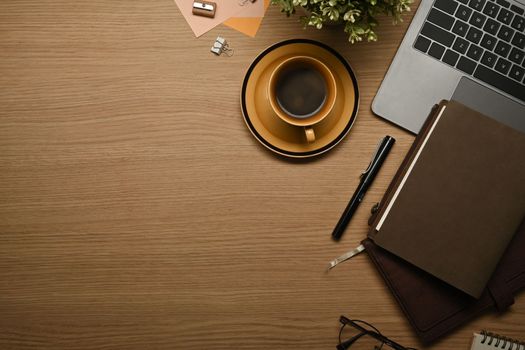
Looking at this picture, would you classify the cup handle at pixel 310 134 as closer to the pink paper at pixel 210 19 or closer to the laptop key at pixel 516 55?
the pink paper at pixel 210 19

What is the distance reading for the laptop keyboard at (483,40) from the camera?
2.85 feet

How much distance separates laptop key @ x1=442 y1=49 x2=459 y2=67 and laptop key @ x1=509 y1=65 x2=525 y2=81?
10 centimetres

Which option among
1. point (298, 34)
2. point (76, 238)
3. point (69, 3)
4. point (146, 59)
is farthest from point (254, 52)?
point (76, 238)

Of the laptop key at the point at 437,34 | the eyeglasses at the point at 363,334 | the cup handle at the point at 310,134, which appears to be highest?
the laptop key at the point at 437,34

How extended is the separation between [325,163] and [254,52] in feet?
0.82

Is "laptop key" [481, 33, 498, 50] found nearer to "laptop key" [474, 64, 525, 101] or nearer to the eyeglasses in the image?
"laptop key" [474, 64, 525, 101]

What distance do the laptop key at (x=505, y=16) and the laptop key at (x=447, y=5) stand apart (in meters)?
0.08

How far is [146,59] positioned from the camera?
906 millimetres

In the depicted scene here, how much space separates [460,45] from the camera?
0.87 m

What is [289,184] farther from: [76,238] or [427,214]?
Result: [76,238]

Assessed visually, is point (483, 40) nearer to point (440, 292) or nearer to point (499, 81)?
point (499, 81)

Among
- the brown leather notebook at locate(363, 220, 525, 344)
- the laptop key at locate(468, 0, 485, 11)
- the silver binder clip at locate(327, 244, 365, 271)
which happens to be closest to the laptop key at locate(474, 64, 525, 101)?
the laptop key at locate(468, 0, 485, 11)

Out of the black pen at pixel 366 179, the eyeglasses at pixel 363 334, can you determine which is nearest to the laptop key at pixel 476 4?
the black pen at pixel 366 179

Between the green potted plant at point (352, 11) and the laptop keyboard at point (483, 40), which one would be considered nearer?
the green potted plant at point (352, 11)
